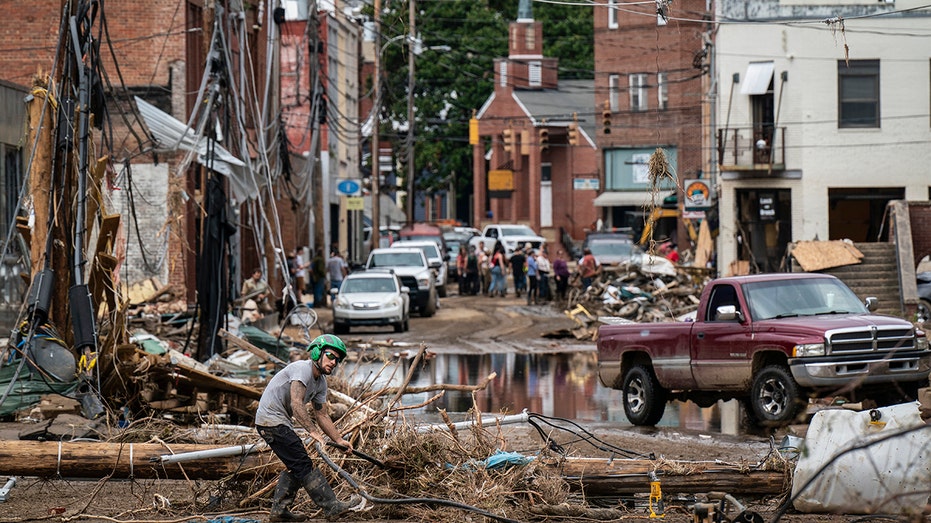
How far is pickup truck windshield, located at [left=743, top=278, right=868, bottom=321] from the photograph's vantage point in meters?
16.4

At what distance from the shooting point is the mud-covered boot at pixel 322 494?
10.3 metres

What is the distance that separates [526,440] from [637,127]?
168ft

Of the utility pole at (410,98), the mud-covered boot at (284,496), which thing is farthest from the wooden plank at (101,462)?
the utility pole at (410,98)

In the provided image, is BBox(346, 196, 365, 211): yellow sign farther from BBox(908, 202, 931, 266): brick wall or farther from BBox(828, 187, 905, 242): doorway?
BBox(908, 202, 931, 266): brick wall

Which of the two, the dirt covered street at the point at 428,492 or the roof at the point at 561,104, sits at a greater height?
the roof at the point at 561,104

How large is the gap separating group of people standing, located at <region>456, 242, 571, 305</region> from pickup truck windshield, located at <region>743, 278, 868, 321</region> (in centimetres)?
2469

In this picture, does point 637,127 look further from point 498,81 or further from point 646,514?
point 646,514

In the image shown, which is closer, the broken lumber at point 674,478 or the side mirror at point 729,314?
the broken lumber at point 674,478

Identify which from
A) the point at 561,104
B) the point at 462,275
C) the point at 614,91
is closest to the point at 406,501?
the point at 462,275

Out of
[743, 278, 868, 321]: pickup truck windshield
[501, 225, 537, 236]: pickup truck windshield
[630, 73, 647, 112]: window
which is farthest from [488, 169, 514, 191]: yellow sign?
[743, 278, 868, 321]: pickup truck windshield

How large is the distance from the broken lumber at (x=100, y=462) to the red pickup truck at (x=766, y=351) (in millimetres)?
6794

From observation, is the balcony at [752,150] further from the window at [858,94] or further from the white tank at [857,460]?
the white tank at [857,460]

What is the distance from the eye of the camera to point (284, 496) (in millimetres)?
10359

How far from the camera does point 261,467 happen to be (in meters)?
11.2
